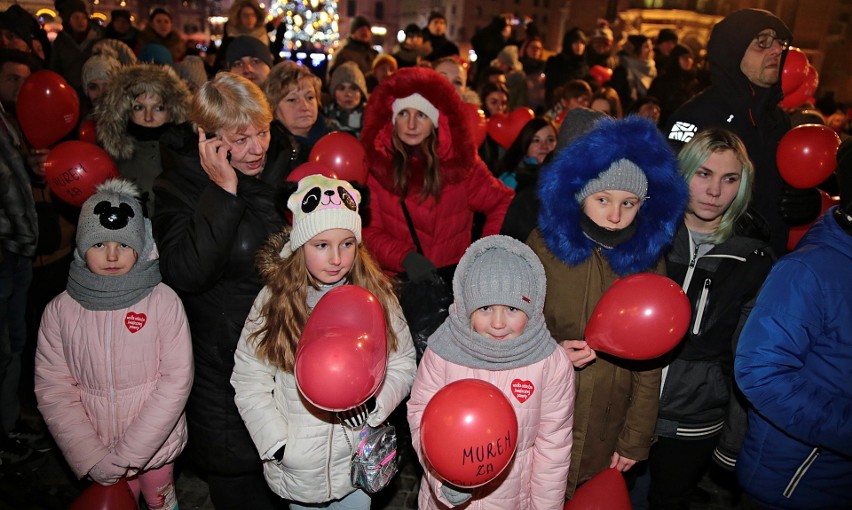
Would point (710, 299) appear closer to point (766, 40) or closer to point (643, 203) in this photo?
point (643, 203)

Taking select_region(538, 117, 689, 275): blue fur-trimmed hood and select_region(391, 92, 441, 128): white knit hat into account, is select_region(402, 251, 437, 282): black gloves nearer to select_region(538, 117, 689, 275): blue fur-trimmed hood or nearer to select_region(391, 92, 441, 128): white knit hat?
select_region(538, 117, 689, 275): blue fur-trimmed hood

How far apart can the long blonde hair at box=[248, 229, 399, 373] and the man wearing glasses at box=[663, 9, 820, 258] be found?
1974mm

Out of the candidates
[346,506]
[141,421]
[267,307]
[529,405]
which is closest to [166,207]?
[267,307]

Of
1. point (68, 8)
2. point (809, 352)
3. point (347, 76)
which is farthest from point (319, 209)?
point (68, 8)

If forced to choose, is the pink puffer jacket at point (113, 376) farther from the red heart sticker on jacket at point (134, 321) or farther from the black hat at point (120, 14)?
the black hat at point (120, 14)

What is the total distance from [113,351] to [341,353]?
127cm

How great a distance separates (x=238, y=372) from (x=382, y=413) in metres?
A: 0.60

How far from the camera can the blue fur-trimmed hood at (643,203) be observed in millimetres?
2279

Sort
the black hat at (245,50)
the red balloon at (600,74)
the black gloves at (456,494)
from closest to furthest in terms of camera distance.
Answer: the black gloves at (456,494) < the black hat at (245,50) < the red balloon at (600,74)

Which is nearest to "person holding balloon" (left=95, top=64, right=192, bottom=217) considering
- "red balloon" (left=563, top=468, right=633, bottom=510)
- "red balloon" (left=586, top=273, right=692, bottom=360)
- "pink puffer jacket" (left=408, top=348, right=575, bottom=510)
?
"pink puffer jacket" (left=408, top=348, right=575, bottom=510)

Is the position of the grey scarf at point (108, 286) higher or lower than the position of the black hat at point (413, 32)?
lower

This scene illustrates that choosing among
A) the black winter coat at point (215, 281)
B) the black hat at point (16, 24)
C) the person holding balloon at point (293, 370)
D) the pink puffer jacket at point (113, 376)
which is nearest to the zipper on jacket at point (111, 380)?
the pink puffer jacket at point (113, 376)

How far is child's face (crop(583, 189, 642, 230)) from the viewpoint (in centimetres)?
227

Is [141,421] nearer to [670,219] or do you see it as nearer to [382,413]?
[382,413]
